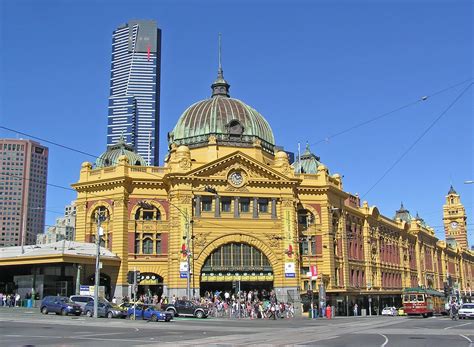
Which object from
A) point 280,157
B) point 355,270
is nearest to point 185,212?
point 280,157

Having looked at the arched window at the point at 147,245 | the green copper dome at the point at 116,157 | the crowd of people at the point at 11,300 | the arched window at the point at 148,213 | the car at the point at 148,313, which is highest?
the green copper dome at the point at 116,157

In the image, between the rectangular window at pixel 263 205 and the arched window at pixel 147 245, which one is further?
the rectangular window at pixel 263 205

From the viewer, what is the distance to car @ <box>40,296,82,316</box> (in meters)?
43.6

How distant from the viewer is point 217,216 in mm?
61562

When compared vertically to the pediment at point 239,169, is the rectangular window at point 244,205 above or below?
below

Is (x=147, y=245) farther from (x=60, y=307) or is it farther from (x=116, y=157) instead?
(x=60, y=307)

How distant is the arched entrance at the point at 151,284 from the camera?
200 ft

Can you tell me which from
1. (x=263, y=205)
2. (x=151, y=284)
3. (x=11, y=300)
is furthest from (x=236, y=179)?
(x=11, y=300)

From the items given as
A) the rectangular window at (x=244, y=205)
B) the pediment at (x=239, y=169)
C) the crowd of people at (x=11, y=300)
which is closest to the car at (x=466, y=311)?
the pediment at (x=239, y=169)

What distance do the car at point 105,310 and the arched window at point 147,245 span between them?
1783 cm

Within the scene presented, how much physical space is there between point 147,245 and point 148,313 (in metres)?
21.6

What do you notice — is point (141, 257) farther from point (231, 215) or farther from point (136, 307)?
point (136, 307)

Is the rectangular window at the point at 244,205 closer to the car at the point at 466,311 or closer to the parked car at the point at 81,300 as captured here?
the parked car at the point at 81,300

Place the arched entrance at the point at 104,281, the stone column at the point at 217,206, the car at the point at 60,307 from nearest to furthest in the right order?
the car at the point at 60,307, the arched entrance at the point at 104,281, the stone column at the point at 217,206
